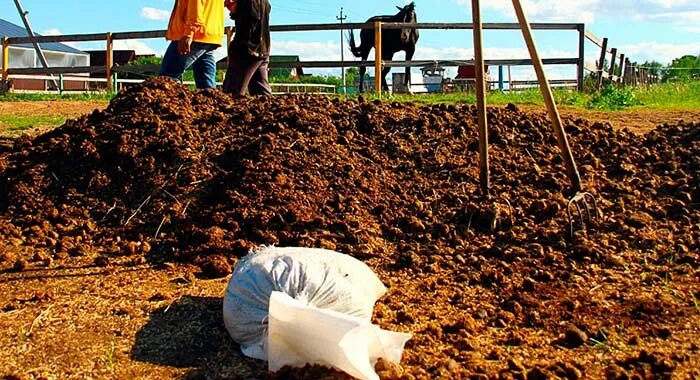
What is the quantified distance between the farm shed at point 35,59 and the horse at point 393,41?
529 inches

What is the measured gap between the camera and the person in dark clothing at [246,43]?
684 centimetres

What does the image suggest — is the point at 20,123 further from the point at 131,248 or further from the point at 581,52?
the point at 581,52

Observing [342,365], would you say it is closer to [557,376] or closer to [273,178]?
[557,376]

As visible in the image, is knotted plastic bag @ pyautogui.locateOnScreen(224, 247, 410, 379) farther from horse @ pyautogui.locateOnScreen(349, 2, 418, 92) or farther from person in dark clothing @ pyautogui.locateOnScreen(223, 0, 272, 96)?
horse @ pyautogui.locateOnScreen(349, 2, 418, 92)

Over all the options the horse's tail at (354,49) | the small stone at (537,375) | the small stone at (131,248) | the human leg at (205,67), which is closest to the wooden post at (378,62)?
the horse's tail at (354,49)

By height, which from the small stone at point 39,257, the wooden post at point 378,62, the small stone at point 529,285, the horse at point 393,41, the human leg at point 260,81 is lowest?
the small stone at point 529,285

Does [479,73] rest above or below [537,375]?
above

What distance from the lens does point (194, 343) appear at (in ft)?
10.2

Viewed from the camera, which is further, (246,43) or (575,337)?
(246,43)

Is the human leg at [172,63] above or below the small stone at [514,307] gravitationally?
above

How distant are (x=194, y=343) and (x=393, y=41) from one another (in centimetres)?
1427

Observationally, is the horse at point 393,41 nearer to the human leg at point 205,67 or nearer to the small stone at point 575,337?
the human leg at point 205,67

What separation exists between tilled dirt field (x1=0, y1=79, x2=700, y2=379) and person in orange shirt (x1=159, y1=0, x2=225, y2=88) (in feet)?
2.84

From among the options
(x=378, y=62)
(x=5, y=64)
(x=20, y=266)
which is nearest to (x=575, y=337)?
(x=20, y=266)
